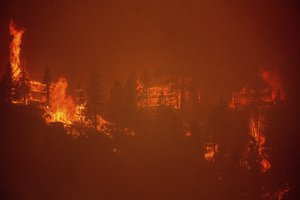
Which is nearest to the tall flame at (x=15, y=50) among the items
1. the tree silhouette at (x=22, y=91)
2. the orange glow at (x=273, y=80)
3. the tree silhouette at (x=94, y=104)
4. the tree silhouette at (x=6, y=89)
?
the tree silhouette at (x=22, y=91)

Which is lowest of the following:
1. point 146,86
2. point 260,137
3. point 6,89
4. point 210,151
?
point 210,151

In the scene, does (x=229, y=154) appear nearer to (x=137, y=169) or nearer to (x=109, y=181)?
(x=137, y=169)

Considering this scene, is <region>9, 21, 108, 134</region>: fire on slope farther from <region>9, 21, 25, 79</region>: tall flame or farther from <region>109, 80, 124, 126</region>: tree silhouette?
<region>109, 80, 124, 126</region>: tree silhouette

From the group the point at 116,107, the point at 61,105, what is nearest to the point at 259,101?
the point at 116,107

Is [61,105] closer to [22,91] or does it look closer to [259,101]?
[22,91]

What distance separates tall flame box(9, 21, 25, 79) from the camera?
7381 centimetres

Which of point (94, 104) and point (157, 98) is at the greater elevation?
point (157, 98)

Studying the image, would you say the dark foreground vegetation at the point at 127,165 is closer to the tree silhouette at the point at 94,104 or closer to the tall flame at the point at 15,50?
the tree silhouette at the point at 94,104

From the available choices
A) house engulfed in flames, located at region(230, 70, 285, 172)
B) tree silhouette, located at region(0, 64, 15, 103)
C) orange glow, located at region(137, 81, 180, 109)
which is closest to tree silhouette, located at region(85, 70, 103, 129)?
orange glow, located at region(137, 81, 180, 109)

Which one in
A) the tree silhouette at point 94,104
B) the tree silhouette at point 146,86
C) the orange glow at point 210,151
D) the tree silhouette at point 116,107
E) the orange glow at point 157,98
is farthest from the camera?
the orange glow at point 157,98

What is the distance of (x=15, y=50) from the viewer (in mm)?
77688

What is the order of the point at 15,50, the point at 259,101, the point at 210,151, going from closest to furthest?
the point at 210,151 → the point at 15,50 → the point at 259,101

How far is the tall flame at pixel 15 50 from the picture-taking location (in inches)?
2906

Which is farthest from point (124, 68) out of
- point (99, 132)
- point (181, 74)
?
point (99, 132)
